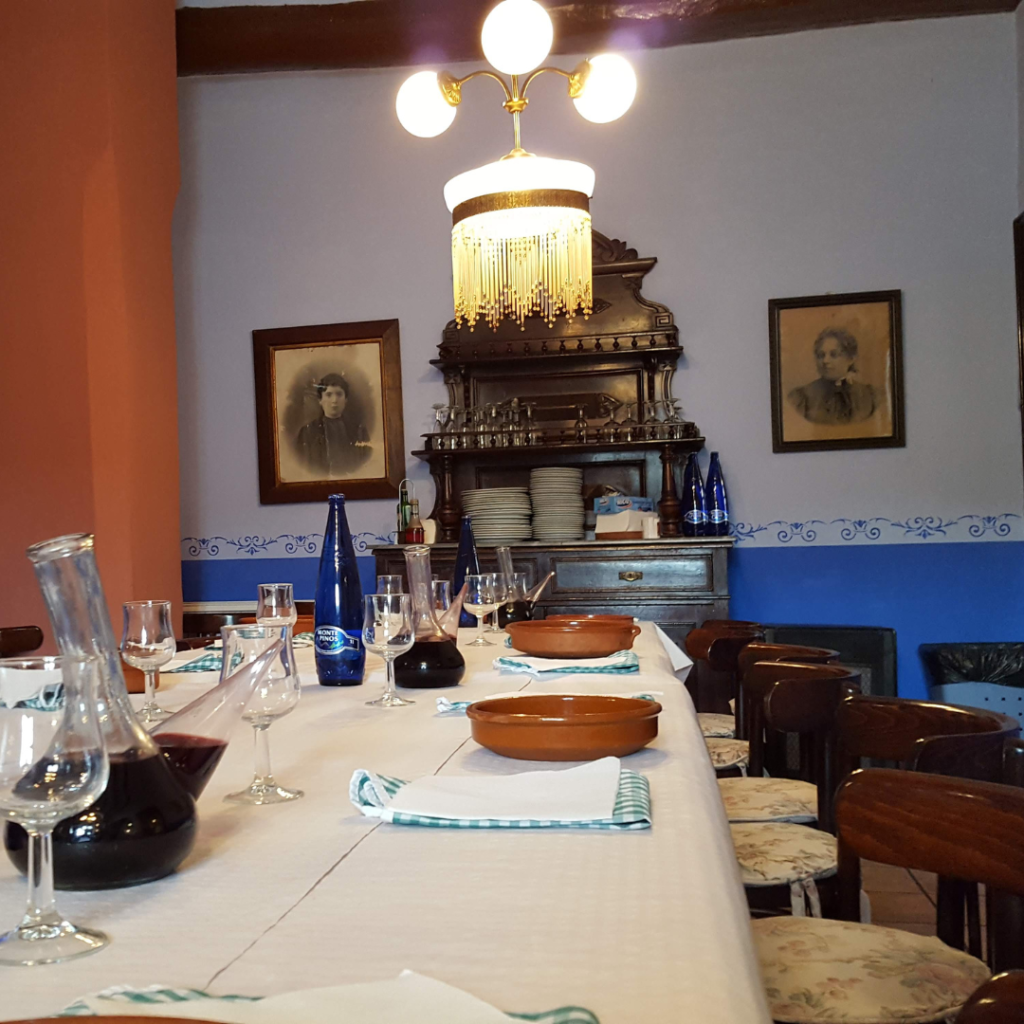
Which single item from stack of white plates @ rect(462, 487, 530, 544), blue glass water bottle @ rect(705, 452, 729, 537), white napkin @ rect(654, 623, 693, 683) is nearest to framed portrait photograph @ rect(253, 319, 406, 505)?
stack of white plates @ rect(462, 487, 530, 544)

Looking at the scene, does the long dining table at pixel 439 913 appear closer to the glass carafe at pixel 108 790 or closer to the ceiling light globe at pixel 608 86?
the glass carafe at pixel 108 790

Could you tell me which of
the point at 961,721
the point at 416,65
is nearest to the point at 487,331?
the point at 416,65

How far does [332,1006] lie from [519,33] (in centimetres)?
271

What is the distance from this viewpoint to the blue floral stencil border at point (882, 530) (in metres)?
4.59

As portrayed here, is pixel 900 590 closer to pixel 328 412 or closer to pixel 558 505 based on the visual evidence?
pixel 558 505

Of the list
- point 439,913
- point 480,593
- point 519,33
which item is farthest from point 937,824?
point 519,33

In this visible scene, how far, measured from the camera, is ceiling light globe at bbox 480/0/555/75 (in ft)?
9.30

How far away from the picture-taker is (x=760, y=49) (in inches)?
192

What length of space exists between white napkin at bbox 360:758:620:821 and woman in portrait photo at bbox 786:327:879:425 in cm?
379

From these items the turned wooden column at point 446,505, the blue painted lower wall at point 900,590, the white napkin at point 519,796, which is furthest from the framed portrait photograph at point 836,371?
the white napkin at point 519,796

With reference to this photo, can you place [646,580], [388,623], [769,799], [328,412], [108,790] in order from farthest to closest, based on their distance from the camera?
[328,412] → [646,580] → [769,799] → [388,623] → [108,790]

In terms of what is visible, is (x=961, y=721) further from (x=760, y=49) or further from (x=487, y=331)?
(x=760, y=49)

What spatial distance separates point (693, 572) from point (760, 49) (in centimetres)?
239

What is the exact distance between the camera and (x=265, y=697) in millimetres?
1149
